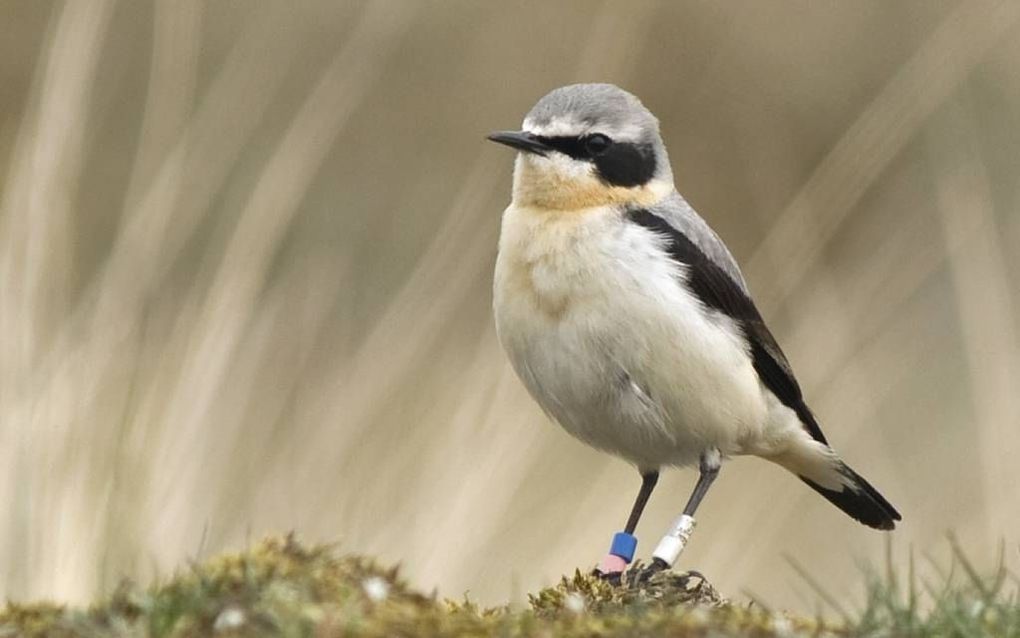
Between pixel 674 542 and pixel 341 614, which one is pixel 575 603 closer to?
pixel 674 542

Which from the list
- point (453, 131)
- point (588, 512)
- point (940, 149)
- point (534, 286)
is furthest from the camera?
→ point (453, 131)

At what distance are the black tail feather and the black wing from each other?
1.48 ft

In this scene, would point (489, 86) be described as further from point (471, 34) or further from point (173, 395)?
point (173, 395)

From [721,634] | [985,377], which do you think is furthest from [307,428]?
[721,634]

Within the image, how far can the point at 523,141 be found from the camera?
251 inches

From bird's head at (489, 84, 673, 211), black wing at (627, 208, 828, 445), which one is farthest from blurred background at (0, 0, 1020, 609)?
bird's head at (489, 84, 673, 211)

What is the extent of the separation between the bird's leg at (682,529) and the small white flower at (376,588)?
4.85 feet

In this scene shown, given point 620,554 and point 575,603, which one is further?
point 620,554

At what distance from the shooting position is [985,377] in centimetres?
855

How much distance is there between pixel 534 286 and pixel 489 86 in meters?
7.96

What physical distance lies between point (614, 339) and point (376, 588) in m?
2.11

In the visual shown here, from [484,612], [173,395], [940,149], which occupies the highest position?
[940,149]

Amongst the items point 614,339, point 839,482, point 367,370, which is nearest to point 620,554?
point 614,339

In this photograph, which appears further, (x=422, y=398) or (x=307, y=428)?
(x=422, y=398)
